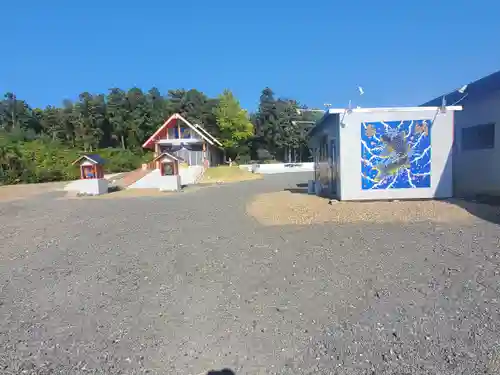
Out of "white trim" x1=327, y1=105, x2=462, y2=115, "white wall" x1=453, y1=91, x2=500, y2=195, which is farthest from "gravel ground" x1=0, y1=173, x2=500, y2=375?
"white wall" x1=453, y1=91, x2=500, y2=195

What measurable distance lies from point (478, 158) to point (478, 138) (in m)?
0.69

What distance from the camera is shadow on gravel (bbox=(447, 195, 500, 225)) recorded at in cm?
830

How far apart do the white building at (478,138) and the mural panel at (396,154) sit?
203cm

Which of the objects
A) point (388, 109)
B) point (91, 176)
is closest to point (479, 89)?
point (388, 109)

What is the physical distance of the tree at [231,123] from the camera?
1929 inches

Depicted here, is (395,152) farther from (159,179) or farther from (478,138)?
(159,179)

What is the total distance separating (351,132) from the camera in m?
11.0

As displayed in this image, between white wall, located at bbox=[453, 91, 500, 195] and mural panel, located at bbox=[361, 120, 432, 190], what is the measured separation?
2033 mm

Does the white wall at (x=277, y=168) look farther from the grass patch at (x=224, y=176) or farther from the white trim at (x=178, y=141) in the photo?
the grass patch at (x=224, y=176)

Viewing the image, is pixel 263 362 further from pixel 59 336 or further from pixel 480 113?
pixel 480 113

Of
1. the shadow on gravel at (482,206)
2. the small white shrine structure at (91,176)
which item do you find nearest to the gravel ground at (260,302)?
the shadow on gravel at (482,206)

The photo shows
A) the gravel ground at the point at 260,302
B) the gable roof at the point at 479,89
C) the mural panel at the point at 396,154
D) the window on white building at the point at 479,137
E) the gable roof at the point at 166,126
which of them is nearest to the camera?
the gravel ground at the point at 260,302

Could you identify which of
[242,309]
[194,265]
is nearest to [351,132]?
[194,265]

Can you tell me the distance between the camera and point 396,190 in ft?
36.5
